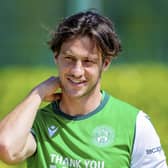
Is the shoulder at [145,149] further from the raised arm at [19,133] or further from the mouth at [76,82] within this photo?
the raised arm at [19,133]

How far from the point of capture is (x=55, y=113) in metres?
4.39

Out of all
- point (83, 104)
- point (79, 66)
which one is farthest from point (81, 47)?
point (83, 104)

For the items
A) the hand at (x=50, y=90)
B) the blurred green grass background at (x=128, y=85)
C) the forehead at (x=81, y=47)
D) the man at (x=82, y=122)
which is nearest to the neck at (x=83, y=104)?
the man at (x=82, y=122)

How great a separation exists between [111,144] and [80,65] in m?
0.38

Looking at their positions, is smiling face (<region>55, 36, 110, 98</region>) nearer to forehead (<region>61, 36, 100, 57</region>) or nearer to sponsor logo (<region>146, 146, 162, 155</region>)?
forehead (<region>61, 36, 100, 57</region>)

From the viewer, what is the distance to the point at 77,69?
13.8 feet

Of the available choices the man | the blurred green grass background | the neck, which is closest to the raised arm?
the man

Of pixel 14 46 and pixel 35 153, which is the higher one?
pixel 35 153

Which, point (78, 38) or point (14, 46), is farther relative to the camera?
point (14, 46)

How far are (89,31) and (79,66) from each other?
0.17 metres

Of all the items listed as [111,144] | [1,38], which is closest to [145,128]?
[111,144]

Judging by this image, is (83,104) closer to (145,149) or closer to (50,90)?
(50,90)

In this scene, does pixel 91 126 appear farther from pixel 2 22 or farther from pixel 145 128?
pixel 2 22

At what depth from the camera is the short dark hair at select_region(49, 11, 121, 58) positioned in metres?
4.27
